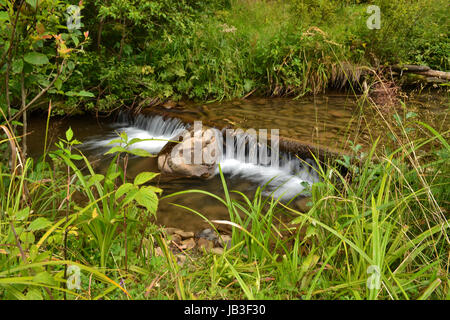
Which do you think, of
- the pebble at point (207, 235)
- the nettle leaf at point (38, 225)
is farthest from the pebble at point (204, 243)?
the nettle leaf at point (38, 225)

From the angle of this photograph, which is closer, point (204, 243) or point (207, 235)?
point (204, 243)

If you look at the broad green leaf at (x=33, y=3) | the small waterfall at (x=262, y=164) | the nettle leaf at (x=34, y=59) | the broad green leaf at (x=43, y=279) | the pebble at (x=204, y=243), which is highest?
the broad green leaf at (x=33, y=3)

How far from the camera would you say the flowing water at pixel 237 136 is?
145 inches

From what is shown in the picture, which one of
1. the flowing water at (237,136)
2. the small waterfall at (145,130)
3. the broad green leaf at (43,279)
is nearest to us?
the broad green leaf at (43,279)

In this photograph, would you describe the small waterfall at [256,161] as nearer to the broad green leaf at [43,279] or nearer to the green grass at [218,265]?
the green grass at [218,265]

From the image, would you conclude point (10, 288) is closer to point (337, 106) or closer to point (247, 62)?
point (337, 106)

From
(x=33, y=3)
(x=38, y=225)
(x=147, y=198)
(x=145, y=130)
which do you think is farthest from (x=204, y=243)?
(x=145, y=130)

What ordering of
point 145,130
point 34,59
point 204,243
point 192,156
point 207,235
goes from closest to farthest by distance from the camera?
1. point 34,59
2. point 204,243
3. point 207,235
4. point 192,156
5. point 145,130

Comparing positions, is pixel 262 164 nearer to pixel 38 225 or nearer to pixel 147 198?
pixel 147 198

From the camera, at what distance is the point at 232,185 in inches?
163

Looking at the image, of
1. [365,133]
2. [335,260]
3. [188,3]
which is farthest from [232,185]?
[188,3]

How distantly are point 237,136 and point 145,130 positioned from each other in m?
2.06

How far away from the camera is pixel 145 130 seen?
6.01 m

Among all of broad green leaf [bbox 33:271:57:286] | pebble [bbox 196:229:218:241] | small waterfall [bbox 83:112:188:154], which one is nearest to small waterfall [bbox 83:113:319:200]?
small waterfall [bbox 83:112:188:154]
